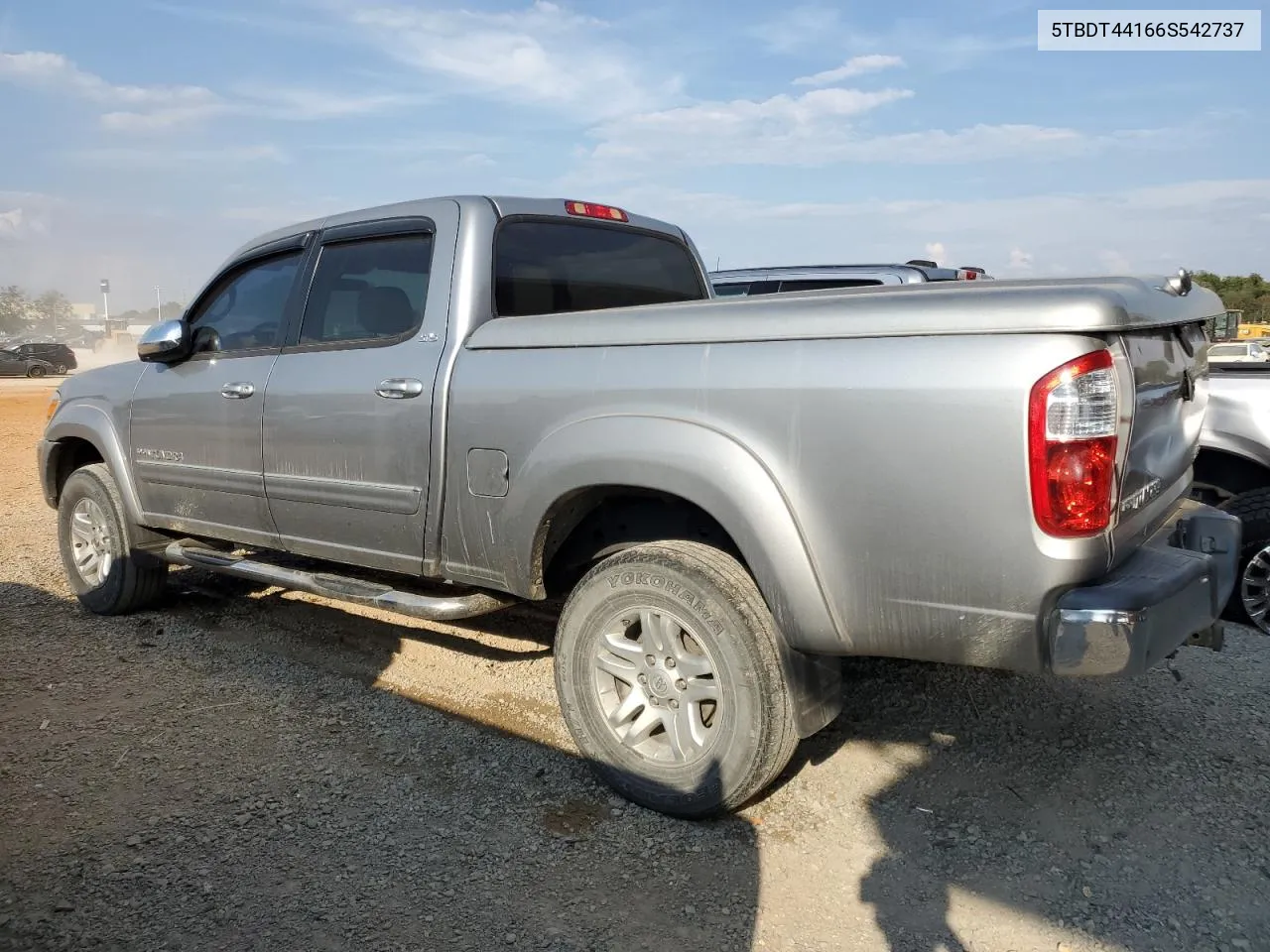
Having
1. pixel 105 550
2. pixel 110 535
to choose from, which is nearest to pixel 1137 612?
pixel 110 535

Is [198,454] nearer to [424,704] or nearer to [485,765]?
[424,704]

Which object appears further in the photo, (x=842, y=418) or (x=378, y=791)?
(x=378, y=791)

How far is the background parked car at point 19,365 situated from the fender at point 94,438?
32.7 metres

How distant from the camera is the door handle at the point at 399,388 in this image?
354cm

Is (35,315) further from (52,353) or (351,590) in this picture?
(351,590)

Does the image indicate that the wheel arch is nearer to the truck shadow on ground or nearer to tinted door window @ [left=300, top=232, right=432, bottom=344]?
the truck shadow on ground

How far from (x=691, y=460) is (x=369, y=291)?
1.87 metres

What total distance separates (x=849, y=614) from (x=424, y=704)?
2.08 meters

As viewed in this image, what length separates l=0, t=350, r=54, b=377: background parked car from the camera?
108 feet

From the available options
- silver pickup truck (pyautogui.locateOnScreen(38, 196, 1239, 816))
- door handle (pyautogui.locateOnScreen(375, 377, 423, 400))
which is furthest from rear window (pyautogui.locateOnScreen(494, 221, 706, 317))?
door handle (pyautogui.locateOnScreen(375, 377, 423, 400))

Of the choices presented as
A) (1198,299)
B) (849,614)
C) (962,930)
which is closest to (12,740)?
(849,614)

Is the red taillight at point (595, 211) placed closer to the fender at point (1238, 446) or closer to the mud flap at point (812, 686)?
the mud flap at point (812, 686)

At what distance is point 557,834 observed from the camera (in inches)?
118

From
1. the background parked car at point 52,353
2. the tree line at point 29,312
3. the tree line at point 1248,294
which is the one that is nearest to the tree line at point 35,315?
the tree line at point 29,312
